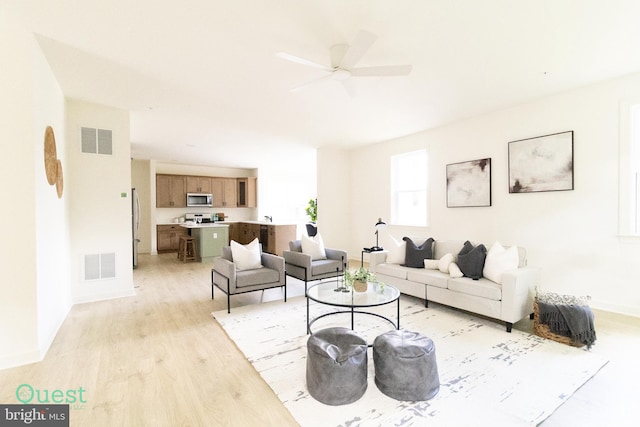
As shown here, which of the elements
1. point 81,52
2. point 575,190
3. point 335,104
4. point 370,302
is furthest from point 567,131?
point 81,52

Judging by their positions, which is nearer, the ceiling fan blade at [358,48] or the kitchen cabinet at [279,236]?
the ceiling fan blade at [358,48]

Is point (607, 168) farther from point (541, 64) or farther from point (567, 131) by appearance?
point (541, 64)

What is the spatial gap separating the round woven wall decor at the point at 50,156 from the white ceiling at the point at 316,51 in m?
0.75

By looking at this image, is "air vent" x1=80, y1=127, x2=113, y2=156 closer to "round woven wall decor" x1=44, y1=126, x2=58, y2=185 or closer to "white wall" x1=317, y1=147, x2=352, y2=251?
"round woven wall decor" x1=44, y1=126, x2=58, y2=185

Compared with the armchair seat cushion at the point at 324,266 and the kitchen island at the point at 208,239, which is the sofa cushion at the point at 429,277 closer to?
the armchair seat cushion at the point at 324,266

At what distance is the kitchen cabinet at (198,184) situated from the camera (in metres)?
8.95

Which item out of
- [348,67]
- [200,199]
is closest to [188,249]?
[200,199]

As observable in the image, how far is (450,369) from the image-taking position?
2.33m

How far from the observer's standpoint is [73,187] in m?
3.97

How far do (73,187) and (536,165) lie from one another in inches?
250

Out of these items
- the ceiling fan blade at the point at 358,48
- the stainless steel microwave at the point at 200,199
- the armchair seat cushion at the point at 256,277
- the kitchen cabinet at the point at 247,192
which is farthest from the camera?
the kitchen cabinet at the point at 247,192

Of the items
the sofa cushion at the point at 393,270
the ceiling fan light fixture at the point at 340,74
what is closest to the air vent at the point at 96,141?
the ceiling fan light fixture at the point at 340,74

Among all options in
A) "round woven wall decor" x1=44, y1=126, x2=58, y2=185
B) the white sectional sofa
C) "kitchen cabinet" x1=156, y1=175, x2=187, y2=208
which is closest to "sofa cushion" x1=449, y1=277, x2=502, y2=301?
the white sectional sofa

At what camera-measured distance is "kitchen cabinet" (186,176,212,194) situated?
8.95 meters
